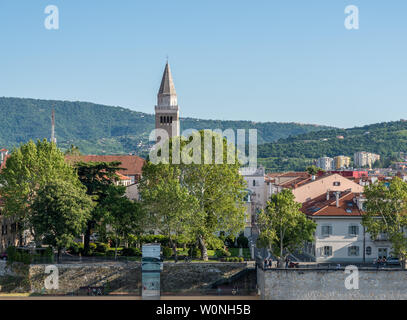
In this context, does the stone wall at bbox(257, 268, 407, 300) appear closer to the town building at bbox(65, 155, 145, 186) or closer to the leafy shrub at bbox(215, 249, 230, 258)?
the leafy shrub at bbox(215, 249, 230, 258)

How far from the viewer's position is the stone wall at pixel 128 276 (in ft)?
210

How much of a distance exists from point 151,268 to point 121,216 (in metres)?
6.74

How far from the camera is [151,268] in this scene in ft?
211

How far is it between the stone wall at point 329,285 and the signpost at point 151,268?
1120cm

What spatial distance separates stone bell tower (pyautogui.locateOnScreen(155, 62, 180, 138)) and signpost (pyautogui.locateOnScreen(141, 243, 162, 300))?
156ft

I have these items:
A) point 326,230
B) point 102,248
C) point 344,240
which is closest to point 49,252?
point 102,248

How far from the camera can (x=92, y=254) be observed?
70.1 metres

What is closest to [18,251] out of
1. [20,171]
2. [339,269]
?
[20,171]

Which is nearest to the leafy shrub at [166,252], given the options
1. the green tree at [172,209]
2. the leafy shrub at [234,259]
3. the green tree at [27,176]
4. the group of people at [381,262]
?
the green tree at [172,209]

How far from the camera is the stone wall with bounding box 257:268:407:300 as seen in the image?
58812 millimetres

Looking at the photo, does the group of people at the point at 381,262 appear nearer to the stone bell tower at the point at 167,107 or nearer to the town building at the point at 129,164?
the stone bell tower at the point at 167,107

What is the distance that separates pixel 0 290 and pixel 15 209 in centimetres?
895
